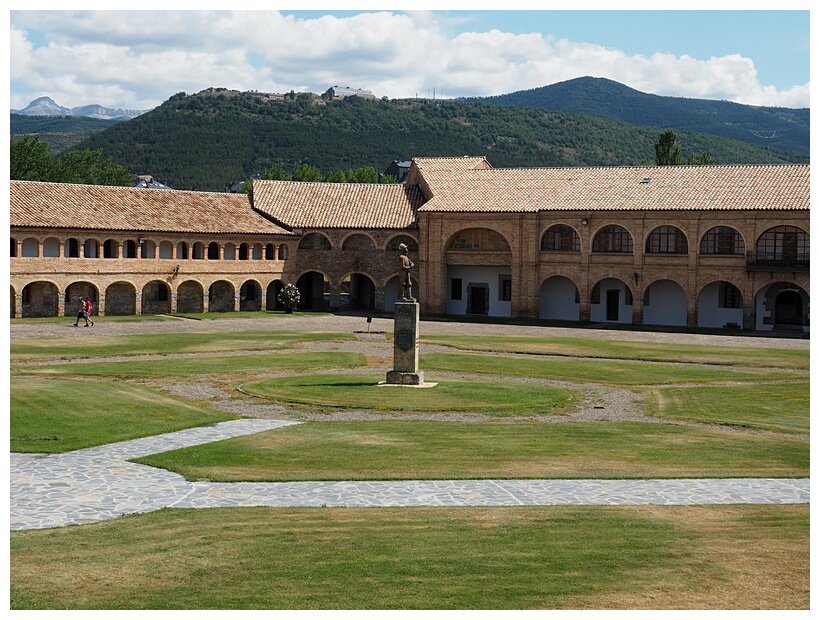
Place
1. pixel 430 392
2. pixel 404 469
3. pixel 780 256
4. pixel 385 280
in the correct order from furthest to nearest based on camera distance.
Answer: pixel 385 280 < pixel 780 256 < pixel 430 392 < pixel 404 469

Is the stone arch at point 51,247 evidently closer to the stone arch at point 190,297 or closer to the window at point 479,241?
the stone arch at point 190,297

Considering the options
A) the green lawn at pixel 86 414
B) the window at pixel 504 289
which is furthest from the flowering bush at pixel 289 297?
the green lawn at pixel 86 414

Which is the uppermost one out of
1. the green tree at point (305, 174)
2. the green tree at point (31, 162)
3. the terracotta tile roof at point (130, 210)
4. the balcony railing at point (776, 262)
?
the green tree at point (305, 174)

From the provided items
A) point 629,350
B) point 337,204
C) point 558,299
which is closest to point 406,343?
point 629,350

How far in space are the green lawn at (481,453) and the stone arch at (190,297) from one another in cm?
3955

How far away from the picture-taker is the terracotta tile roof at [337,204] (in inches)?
2613

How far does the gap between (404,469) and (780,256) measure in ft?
138

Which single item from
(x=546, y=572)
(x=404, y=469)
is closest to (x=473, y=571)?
(x=546, y=572)

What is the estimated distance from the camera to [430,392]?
102 feet

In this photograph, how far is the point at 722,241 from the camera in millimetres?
57406

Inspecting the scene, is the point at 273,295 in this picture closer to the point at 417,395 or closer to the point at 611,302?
the point at 611,302

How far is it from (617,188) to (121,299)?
94.6 ft

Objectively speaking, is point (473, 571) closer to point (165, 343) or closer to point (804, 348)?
point (165, 343)

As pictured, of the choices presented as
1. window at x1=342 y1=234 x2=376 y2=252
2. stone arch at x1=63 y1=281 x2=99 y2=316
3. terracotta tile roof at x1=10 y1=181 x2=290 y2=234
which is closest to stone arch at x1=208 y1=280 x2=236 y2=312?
terracotta tile roof at x1=10 y1=181 x2=290 y2=234
